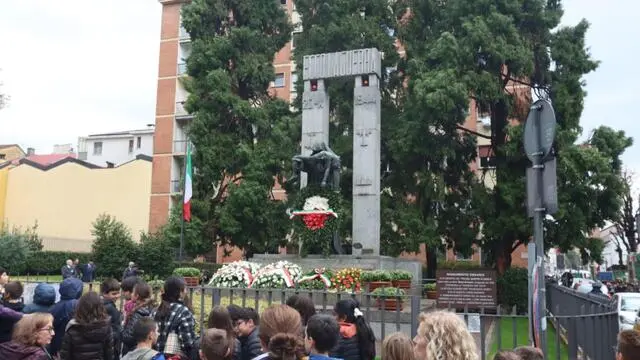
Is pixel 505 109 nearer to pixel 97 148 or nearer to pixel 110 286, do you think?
pixel 110 286

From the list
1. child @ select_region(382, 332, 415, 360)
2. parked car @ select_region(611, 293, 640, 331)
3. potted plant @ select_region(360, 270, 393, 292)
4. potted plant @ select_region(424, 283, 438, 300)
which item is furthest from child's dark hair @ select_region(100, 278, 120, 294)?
potted plant @ select_region(424, 283, 438, 300)

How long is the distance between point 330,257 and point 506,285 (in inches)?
270

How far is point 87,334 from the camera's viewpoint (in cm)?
535

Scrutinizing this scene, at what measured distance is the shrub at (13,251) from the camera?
91.9 feet

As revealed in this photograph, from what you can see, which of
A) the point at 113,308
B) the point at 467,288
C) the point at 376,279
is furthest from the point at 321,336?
the point at 376,279

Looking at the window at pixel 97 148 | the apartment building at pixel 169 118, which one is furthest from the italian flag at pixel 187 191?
the window at pixel 97 148

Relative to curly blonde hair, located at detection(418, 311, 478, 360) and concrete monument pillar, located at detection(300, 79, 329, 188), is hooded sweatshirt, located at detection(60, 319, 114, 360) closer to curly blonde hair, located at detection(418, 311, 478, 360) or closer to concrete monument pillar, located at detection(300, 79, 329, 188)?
curly blonde hair, located at detection(418, 311, 478, 360)

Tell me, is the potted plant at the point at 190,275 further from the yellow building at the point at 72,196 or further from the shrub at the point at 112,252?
the yellow building at the point at 72,196

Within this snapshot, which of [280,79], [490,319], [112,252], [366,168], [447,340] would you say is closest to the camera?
[447,340]

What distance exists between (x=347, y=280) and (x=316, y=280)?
841 mm

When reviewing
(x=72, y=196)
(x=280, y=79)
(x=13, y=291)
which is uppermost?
(x=280, y=79)

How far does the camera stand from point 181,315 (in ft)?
18.7

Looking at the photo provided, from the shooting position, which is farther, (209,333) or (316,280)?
(316,280)

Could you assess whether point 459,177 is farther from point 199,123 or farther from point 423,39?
point 199,123
